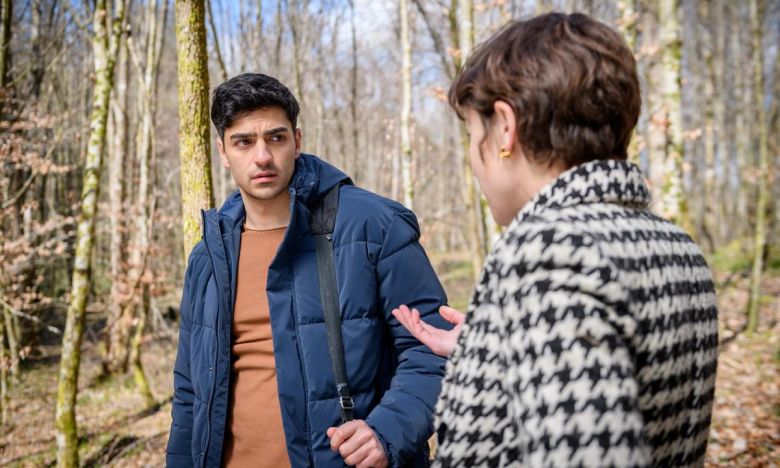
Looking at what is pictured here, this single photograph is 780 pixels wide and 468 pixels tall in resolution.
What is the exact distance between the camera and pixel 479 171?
1198 millimetres

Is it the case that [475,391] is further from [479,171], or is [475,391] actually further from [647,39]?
[647,39]

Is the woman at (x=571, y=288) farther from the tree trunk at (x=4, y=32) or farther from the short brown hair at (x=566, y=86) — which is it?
the tree trunk at (x=4, y=32)

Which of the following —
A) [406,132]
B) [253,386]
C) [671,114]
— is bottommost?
[253,386]

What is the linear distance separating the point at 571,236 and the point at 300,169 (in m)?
1.58

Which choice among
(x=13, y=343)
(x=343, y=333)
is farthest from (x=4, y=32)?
(x=343, y=333)

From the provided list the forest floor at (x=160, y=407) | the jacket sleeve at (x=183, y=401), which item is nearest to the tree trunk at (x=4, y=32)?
the forest floor at (x=160, y=407)

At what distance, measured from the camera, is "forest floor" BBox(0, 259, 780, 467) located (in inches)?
219

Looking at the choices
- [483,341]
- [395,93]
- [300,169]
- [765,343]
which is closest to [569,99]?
[483,341]

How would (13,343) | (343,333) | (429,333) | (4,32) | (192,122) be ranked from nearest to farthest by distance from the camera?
1. (429,333)
2. (343,333)
3. (192,122)
4. (4,32)
5. (13,343)

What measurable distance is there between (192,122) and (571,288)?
297 centimetres

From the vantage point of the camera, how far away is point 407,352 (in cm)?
198

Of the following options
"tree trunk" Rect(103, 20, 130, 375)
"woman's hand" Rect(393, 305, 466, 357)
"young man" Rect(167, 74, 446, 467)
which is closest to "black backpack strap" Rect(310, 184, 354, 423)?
"young man" Rect(167, 74, 446, 467)

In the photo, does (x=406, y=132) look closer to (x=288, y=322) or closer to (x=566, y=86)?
(x=288, y=322)

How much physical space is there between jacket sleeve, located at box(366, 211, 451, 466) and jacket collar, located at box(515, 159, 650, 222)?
977mm
